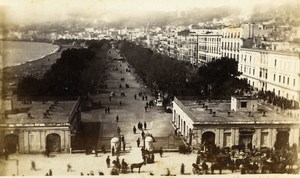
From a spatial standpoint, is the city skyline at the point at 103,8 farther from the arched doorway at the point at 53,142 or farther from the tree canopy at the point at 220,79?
the arched doorway at the point at 53,142

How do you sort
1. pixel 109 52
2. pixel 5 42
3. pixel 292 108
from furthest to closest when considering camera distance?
pixel 109 52, pixel 292 108, pixel 5 42

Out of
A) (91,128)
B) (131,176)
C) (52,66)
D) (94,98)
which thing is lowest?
(131,176)

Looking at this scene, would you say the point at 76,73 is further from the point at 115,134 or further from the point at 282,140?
the point at 282,140

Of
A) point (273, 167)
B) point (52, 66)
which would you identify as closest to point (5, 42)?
point (52, 66)

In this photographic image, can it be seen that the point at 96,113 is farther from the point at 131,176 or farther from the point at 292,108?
the point at 292,108

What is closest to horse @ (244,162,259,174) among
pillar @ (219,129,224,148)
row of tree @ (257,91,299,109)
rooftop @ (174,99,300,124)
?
pillar @ (219,129,224,148)

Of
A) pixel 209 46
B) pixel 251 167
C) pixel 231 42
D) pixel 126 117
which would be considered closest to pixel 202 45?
pixel 209 46
